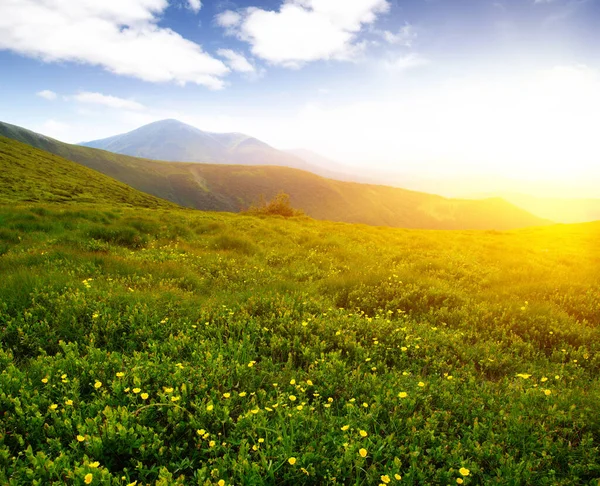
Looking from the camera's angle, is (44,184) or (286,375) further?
(44,184)

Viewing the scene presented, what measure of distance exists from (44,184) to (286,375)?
7102 centimetres

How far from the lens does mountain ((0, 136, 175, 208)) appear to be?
4688cm

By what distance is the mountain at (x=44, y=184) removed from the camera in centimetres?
4688

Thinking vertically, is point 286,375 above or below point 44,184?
below

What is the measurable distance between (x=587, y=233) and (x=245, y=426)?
27.1 metres

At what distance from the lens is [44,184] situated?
5834 cm

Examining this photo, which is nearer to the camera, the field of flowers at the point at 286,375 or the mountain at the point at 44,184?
the field of flowers at the point at 286,375

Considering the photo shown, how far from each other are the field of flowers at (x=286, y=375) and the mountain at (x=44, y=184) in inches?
1450

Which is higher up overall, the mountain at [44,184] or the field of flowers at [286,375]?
the mountain at [44,184]

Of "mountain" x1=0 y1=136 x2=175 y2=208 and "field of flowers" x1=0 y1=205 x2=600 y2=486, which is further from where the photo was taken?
"mountain" x1=0 y1=136 x2=175 y2=208

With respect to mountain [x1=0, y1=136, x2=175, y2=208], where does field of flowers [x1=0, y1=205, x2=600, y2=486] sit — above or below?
below

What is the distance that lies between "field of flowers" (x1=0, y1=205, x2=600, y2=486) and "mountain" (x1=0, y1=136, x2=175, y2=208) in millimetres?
36821

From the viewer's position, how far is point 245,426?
12.2 feet

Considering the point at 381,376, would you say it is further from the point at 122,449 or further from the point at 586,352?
the point at 586,352
